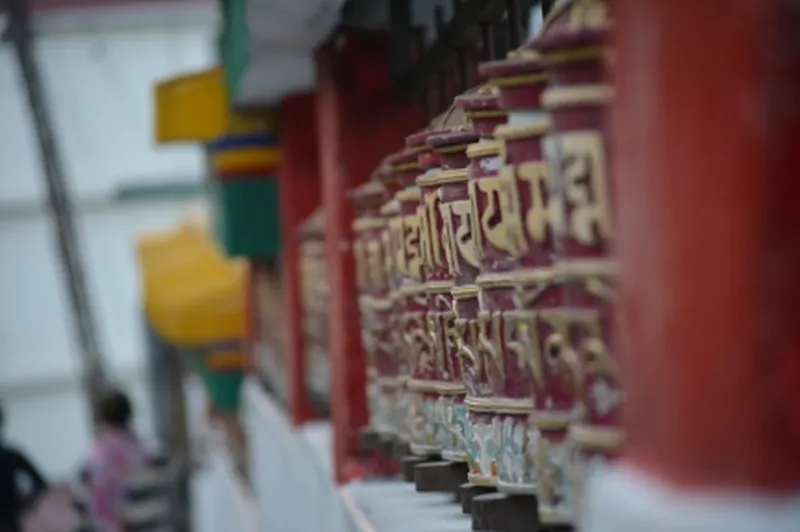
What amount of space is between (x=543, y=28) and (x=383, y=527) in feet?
7.34

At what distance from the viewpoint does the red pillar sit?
7.45 m

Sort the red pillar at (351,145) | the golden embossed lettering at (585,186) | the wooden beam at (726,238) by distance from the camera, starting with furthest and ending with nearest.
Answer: the red pillar at (351,145) → the golden embossed lettering at (585,186) → the wooden beam at (726,238)

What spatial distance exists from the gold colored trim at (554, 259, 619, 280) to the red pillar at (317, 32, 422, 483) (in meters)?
4.35

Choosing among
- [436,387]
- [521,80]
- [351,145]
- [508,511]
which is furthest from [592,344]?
[351,145]

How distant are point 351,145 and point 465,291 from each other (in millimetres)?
3431

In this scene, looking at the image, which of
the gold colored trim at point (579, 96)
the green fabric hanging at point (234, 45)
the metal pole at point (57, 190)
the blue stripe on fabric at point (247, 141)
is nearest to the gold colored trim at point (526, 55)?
the gold colored trim at point (579, 96)

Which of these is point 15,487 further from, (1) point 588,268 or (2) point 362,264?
(1) point 588,268

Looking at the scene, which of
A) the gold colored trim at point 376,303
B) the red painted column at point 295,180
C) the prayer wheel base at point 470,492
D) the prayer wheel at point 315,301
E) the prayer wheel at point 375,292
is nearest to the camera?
the prayer wheel base at point 470,492

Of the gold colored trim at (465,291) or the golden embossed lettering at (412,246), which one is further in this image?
the golden embossed lettering at (412,246)

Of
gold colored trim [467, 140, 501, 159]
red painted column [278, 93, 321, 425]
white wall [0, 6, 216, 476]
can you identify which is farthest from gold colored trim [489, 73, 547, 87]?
white wall [0, 6, 216, 476]

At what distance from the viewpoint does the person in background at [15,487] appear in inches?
460

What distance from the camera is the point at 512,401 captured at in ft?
12.2

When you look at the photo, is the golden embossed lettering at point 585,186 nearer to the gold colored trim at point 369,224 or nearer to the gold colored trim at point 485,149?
the gold colored trim at point 485,149

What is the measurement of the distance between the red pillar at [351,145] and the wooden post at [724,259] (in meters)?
4.85
